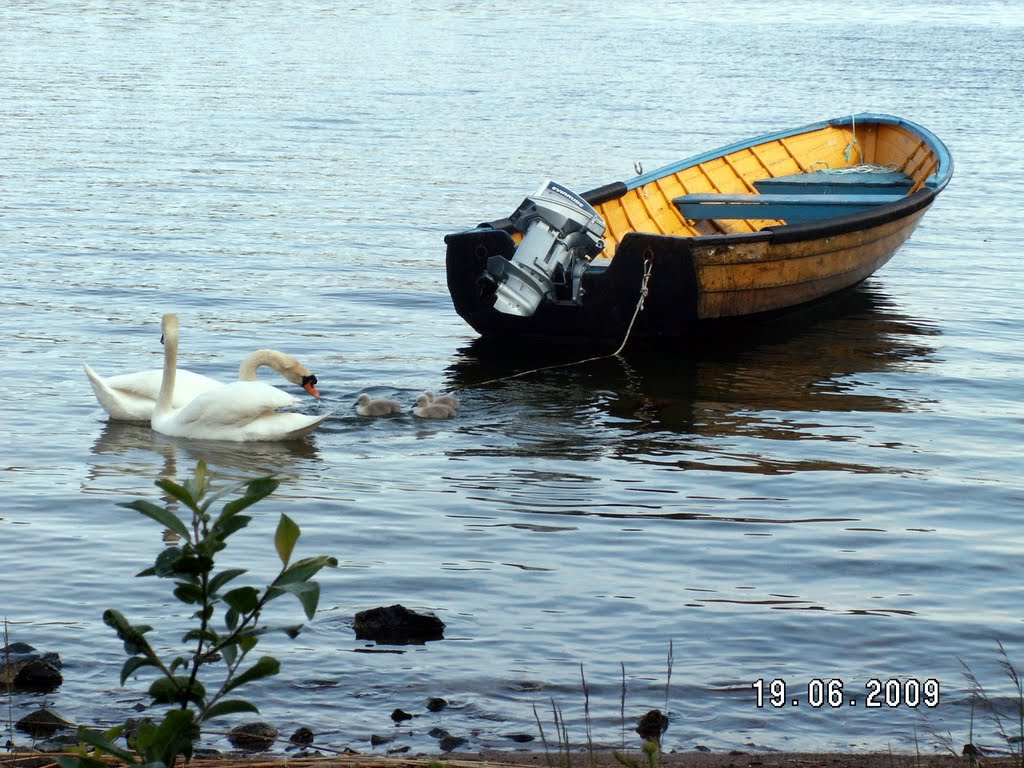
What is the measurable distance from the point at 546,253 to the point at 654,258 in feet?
2.82

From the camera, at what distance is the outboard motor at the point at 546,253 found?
Answer: 11492mm

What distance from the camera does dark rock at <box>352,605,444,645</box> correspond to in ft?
20.7

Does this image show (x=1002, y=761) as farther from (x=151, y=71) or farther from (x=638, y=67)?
(x=638, y=67)

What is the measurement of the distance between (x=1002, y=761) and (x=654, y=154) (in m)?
20.4

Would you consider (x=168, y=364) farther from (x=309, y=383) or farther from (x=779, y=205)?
(x=779, y=205)

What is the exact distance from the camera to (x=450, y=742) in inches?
205

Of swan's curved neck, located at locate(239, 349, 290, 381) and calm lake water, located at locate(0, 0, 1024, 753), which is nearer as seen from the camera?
calm lake water, located at locate(0, 0, 1024, 753)

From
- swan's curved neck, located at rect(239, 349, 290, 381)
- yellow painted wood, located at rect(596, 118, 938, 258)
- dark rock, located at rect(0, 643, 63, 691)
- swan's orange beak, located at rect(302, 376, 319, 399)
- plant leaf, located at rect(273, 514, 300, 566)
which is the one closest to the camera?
plant leaf, located at rect(273, 514, 300, 566)

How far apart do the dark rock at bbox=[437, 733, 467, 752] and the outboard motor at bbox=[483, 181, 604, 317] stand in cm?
653

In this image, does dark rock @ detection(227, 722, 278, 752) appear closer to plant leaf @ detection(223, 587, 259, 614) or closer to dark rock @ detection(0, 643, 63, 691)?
dark rock @ detection(0, 643, 63, 691)

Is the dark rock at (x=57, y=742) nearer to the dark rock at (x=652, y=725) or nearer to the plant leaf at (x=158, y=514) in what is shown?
the dark rock at (x=652, y=725)

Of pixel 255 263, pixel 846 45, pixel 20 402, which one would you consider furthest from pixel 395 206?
pixel 846 45

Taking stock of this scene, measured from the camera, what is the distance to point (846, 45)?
146 ft

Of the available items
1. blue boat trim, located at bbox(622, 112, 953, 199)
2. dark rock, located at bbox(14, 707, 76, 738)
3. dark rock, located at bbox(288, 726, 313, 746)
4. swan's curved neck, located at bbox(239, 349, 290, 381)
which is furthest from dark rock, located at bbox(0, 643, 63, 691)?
blue boat trim, located at bbox(622, 112, 953, 199)
